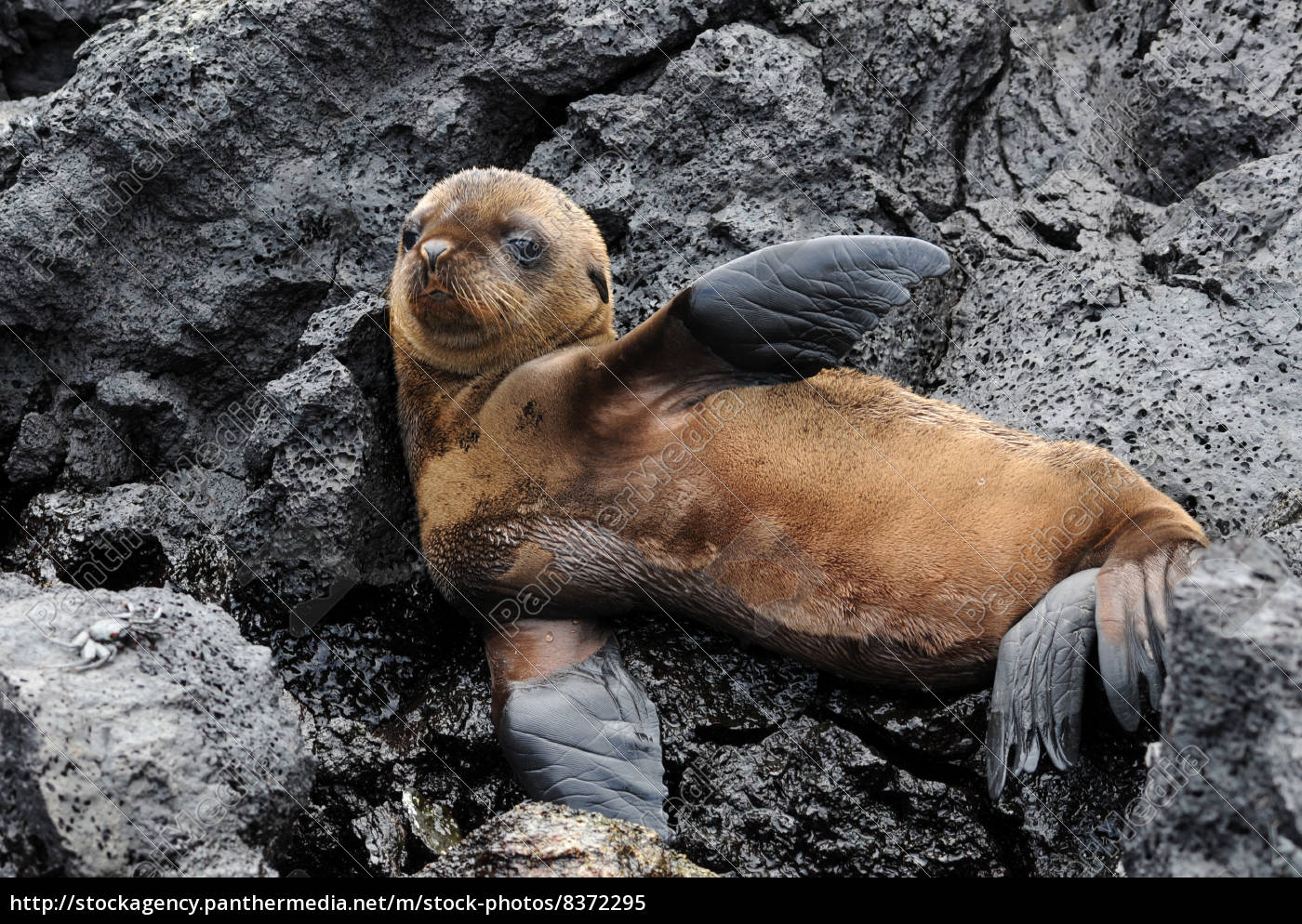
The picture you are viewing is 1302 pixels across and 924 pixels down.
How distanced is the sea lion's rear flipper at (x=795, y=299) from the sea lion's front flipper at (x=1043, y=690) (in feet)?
3.66

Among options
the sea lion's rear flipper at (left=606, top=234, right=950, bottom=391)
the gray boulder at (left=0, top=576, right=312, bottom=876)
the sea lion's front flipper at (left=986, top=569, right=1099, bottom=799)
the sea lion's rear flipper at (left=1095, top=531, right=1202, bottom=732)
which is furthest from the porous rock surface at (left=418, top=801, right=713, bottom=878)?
the sea lion's rear flipper at (left=606, top=234, right=950, bottom=391)

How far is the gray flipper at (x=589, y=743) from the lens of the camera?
4.09 meters

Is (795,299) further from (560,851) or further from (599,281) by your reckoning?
(560,851)

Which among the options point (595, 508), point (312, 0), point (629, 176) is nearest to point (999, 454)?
point (595, 508)

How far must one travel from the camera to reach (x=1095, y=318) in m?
5.05

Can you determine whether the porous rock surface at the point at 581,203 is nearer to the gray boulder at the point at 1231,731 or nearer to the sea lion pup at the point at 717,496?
the sea lion pup at the point at 717,496

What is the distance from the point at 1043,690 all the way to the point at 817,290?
146 centimetres

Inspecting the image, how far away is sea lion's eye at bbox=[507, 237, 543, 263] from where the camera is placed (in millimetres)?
4535

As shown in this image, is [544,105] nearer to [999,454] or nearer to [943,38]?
[943,38]

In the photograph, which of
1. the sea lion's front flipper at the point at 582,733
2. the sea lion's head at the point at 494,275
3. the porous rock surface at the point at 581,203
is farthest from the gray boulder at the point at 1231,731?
the sea lion's head at the point at 494,275

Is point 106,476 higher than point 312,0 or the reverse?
the reverse

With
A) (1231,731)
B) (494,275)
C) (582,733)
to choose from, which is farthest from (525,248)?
(1231,731)

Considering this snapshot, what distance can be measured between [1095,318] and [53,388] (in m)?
4.32

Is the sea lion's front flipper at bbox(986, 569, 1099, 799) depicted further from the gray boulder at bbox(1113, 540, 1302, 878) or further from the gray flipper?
the gray flipper
